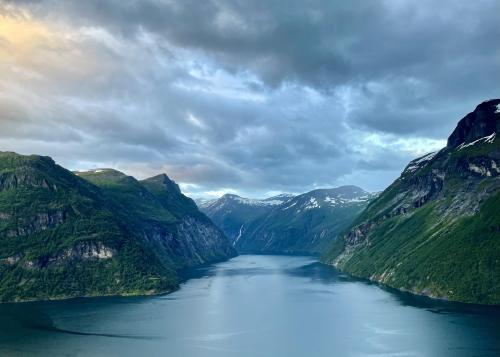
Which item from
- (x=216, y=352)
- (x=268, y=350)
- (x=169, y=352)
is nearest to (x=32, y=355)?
(x=169, y=352)

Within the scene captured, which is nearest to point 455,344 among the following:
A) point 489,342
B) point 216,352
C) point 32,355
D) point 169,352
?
point 489,342

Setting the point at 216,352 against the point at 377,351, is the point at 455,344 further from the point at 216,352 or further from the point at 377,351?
the point at 216,352

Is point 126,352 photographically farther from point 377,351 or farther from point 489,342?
point 489,342

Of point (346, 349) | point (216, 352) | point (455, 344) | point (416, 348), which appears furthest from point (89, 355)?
point (455, 344)

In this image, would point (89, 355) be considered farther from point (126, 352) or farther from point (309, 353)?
point (309, 353)

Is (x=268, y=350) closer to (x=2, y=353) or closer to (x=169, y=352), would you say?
(x=169, y=352)

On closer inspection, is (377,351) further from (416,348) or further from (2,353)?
(2,353)

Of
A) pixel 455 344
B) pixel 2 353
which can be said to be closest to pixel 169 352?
pixel 2 353
